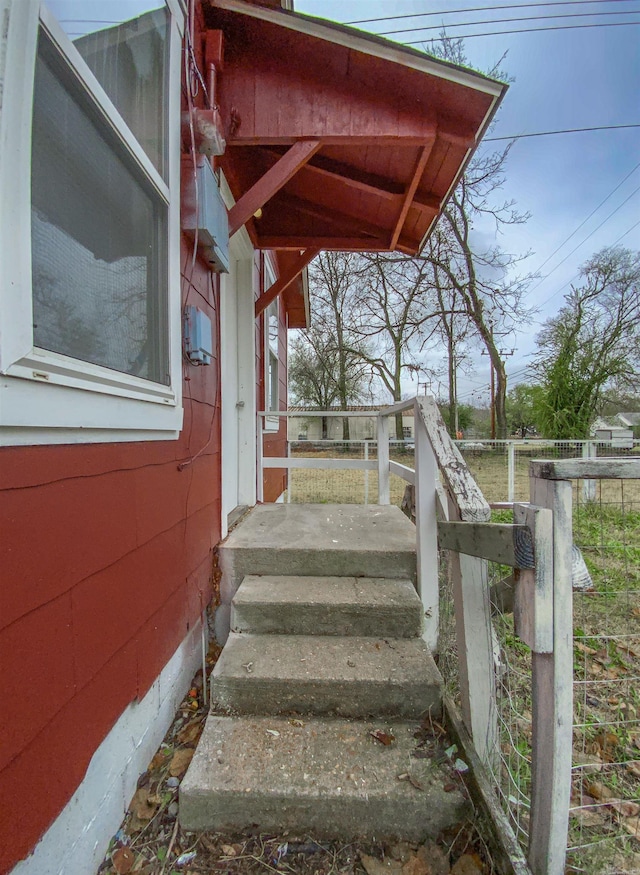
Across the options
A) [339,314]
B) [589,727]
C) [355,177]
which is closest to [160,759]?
[589,727]

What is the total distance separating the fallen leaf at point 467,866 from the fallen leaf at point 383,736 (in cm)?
35

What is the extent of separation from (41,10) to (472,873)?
8.09 ft

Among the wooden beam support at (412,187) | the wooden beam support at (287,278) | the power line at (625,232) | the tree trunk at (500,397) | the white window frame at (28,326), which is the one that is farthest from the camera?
the tree trunk at (500,397)

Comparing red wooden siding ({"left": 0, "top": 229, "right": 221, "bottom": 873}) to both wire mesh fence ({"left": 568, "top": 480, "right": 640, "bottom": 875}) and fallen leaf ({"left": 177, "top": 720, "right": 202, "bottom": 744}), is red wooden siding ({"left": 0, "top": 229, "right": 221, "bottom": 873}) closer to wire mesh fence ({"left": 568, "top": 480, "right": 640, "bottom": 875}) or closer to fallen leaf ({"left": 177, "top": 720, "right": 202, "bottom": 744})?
fallen leaf ({"left": 177, "top": 720, "right": 202, "bottom": 744})

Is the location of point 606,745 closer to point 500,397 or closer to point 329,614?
point 329,614

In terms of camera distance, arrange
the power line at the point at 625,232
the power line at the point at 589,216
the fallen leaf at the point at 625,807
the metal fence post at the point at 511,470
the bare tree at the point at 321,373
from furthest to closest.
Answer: the bare tree at the point at 321,373 < the power line at the point at 625,232 < the power line at the point at 589,216 < the metal fence post at the point at 511,470 < the fallen leaf at the point at 625,807

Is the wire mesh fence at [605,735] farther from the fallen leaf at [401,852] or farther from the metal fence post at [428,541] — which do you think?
the metal fence post at [428,541]

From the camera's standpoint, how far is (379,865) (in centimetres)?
122

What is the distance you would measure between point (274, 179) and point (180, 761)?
273 centimetres

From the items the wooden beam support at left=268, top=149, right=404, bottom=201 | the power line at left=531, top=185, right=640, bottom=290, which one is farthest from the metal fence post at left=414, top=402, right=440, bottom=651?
the power line at left=531, top=185, right=640, bottom=290

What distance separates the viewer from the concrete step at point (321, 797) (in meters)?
1.29

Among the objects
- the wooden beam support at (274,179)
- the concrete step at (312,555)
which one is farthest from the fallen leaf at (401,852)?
the wooden beam support at (274,179)

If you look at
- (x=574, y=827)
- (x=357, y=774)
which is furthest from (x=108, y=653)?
(x=574, y=827)

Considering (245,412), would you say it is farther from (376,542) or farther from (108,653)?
(108,653)
